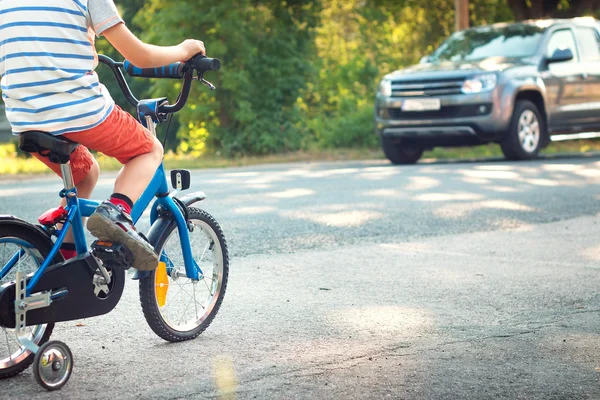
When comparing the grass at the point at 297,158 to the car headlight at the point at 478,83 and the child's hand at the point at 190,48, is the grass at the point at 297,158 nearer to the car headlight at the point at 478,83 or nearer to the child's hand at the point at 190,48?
the car headlight at the point at 478,83

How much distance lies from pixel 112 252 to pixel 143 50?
32.0 inches

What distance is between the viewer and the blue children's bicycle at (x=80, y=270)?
4.00 m

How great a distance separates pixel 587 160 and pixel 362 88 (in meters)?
10.3

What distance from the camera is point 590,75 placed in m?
16.1

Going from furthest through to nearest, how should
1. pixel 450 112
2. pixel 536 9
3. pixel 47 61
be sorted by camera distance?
pixel 536 9 < pixel 450 112 < pixel 47 61

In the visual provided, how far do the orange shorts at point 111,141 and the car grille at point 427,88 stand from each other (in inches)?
414

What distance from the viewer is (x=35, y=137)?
12.9 ft

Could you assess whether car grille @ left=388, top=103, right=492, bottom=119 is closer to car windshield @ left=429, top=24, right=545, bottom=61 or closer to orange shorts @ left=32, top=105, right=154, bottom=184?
car windshield @ left=429, top=24, right=545, bottom=61

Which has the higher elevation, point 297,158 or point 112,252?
point 112,252

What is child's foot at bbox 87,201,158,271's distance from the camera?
4.09 meters

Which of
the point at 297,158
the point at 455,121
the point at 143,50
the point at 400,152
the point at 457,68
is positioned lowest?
the point at 297,158

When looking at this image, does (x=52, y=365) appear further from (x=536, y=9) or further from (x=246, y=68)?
(x=536, y=9)

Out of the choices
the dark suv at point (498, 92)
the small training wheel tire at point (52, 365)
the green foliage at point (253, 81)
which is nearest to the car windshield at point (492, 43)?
the dark suv at point (498, 92)

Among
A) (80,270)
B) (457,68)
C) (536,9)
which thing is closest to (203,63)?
(80,270)
